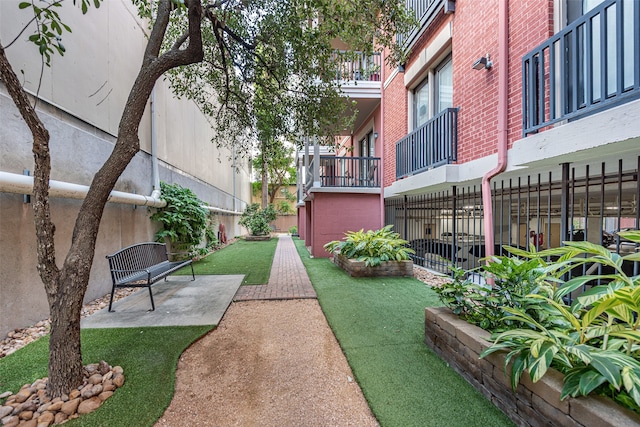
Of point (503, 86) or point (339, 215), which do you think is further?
point (339, 215)

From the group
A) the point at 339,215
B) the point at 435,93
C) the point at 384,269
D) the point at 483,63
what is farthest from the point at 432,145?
the point at 339,215

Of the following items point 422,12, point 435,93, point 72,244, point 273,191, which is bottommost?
point 72,244

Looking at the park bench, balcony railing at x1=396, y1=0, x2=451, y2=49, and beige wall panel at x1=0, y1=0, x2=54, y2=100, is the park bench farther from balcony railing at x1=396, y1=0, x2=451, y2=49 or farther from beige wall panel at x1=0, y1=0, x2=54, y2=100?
balcony railing at x1=396, y1=0, x2=451, y2=49

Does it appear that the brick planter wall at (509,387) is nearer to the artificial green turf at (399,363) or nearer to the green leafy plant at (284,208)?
the artificial green turf at (399,363)

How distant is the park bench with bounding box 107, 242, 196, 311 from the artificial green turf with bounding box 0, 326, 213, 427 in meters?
0.81

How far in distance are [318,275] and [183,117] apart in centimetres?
710

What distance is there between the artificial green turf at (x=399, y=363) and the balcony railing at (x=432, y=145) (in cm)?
268

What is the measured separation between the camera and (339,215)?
367 inches

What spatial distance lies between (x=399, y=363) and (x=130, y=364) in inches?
99.3

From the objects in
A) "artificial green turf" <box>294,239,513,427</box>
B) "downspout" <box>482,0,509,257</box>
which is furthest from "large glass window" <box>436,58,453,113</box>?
"artificial green turf" <box>294,239,513,427</box>

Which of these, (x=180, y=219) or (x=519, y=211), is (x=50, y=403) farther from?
(x=519, y=211)

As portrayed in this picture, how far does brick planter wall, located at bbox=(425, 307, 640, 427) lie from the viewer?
147 cm

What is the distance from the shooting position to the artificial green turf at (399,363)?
2076mm

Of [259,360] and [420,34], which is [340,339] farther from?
[420,34]
